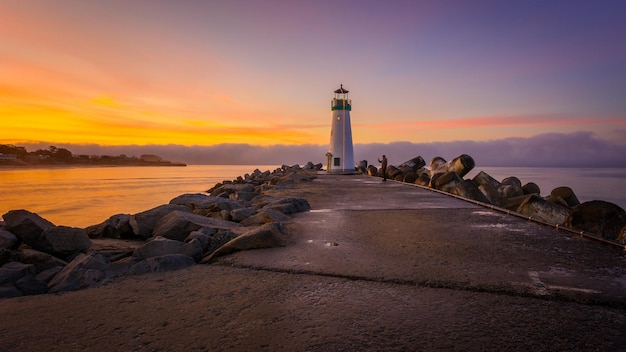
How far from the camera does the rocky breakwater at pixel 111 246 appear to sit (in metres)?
2.93

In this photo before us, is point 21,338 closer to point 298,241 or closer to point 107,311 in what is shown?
point 107,311

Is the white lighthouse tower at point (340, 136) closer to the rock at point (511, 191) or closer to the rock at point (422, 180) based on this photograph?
the rock at point (422, 180)

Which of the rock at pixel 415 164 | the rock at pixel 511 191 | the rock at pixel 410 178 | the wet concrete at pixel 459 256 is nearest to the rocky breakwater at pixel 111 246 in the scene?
the wet concrete at pixel 459 256

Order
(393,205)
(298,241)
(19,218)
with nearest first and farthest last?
(19,218), (298,241), (393,205)

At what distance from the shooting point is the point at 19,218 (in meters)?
4.03

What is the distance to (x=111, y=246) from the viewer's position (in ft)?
14.3

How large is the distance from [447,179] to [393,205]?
4416 millimetres

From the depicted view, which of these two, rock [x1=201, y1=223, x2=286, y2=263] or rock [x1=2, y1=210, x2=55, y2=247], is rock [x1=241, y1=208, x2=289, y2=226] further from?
rock [x1=2, y1=210, x2=55, y2=247]

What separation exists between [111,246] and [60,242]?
0.59m

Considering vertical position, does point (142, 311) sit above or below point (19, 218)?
below

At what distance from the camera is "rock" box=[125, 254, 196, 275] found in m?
3.21

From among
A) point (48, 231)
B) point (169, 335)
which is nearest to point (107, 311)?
point (169, 335)

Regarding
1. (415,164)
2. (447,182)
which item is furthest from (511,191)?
(415,164)

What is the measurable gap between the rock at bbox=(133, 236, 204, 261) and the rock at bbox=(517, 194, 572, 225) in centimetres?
717
